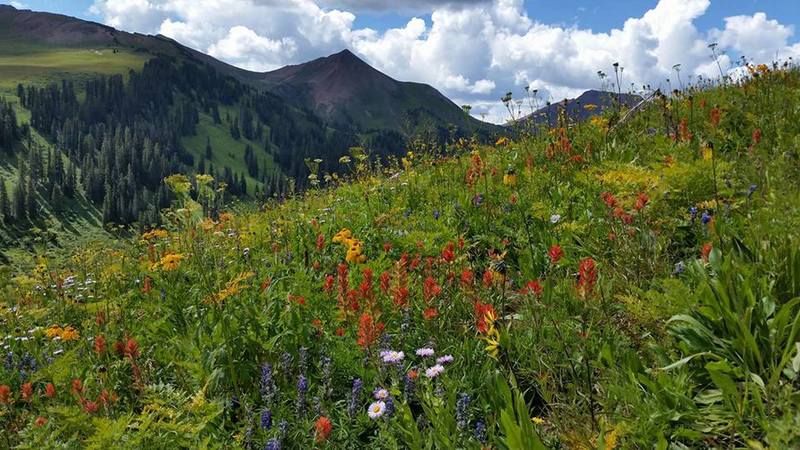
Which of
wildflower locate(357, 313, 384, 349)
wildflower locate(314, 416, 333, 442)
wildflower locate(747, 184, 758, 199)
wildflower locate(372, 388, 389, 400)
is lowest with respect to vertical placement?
wildflower locate(314, 416, 333, 442)

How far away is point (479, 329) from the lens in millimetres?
3146

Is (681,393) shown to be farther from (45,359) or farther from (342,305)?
(45,359)

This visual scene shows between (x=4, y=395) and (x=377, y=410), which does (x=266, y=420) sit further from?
(x=4, y=395)

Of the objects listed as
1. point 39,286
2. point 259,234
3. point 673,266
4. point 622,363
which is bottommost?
point 39,286

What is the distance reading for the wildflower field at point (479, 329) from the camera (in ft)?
8.82

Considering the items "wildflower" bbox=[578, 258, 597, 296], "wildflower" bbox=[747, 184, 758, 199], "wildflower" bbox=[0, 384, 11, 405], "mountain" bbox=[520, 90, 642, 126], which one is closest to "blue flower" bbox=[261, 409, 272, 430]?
"wildflower" bbox=[0, 384, 11, 405]

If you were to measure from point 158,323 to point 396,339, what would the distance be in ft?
7.21

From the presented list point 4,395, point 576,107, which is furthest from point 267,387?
point 576,107

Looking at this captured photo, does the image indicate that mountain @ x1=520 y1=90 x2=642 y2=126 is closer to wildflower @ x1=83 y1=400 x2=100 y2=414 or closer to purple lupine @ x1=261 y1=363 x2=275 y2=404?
purple lupine @ x1=261 y1=363 x2=275 y2=404

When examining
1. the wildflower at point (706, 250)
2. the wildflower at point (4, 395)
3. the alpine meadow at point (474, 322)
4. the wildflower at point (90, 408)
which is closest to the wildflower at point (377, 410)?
the alpine meadow at point (474, 322)

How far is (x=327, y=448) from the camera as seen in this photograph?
3092 millimetres

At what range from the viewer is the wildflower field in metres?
2.69

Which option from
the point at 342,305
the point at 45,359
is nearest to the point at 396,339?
the point at 342,305

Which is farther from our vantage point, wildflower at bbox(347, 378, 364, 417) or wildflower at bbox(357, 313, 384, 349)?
wildflower at bbox(357, 313, 384, 349)
